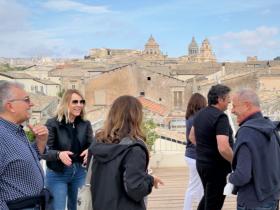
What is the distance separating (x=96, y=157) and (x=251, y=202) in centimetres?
130

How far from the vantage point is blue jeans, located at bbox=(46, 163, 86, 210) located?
4730mm

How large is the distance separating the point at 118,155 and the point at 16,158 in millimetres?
678

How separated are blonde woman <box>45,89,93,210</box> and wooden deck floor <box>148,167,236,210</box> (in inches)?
81.7

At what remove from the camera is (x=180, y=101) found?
43500 mm

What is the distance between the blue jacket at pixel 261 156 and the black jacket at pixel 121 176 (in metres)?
0.85

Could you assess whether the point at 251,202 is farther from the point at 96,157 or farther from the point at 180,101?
the point at 180,101

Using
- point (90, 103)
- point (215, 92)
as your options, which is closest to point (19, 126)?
point (215, 92)

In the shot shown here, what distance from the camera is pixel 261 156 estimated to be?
3.81 metres

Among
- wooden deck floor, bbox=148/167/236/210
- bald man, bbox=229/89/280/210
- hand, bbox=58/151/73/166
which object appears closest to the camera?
bald man, bbox=229/89/280/210

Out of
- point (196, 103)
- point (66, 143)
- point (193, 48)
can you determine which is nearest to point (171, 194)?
point (196, 103)

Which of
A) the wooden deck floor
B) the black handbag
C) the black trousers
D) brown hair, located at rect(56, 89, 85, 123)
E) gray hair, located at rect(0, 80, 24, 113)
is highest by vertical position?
gray hair, located at rect(0, 80, 24, 113)

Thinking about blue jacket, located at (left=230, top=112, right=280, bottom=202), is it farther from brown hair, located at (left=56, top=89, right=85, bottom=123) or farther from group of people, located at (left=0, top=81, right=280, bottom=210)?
brown hair, located at (left=56, top=89, right=85, bottom=123)

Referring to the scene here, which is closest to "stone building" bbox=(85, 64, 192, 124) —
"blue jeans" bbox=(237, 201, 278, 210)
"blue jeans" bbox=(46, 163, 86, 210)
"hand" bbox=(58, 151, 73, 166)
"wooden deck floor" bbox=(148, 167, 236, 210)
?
"wooden deck floor" bbox=(148, 167, 236, 210)

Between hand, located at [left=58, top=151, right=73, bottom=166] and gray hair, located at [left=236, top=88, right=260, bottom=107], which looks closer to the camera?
gray hair, located at [left=236, top=88, right=260, bottom=107]
